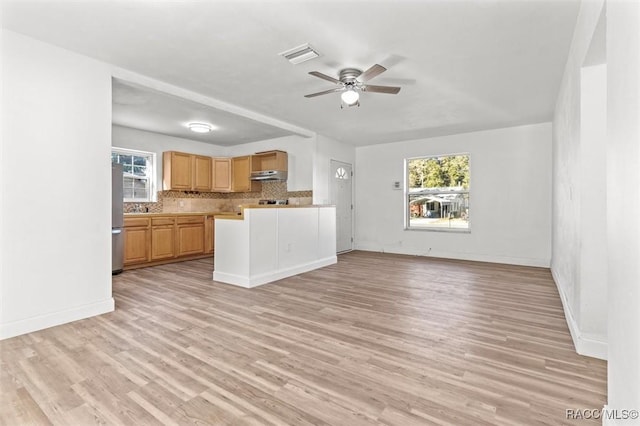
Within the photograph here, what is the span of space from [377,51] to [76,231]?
335 cm

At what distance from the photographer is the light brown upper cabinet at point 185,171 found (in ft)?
21.1

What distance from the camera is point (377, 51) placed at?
3.01 metres

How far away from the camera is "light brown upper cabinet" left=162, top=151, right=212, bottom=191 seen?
643 centimetres

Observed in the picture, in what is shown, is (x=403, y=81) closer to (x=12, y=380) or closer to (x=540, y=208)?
(x=540, y=208)

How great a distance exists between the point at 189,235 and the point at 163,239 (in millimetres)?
560

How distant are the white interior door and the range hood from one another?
41.1 inches

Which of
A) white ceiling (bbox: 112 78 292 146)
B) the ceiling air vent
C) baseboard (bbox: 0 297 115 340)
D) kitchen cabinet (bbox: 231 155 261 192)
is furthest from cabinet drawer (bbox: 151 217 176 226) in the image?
the ceiling air vent

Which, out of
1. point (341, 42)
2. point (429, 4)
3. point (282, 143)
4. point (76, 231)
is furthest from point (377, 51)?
point (282, 143)

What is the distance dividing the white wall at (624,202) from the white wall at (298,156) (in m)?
5.35

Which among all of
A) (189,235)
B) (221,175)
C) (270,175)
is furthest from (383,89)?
(221,175)

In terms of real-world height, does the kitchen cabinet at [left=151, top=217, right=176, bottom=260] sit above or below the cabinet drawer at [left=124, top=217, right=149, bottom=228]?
below

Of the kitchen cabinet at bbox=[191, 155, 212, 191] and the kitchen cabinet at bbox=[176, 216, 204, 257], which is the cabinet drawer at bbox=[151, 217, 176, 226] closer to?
the kitchen cabinet at bbox=[176, 216, 204, 257]

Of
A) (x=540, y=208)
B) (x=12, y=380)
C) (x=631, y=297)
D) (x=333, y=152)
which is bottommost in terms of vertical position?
(x=12, y=380)

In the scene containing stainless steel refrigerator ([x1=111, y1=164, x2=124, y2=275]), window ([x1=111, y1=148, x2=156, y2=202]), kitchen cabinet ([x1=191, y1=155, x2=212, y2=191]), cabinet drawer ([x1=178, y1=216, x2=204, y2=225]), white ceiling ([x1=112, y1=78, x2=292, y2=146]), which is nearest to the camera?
white ceiling ([x1=112, y1=78, x2=292, y2=146])
